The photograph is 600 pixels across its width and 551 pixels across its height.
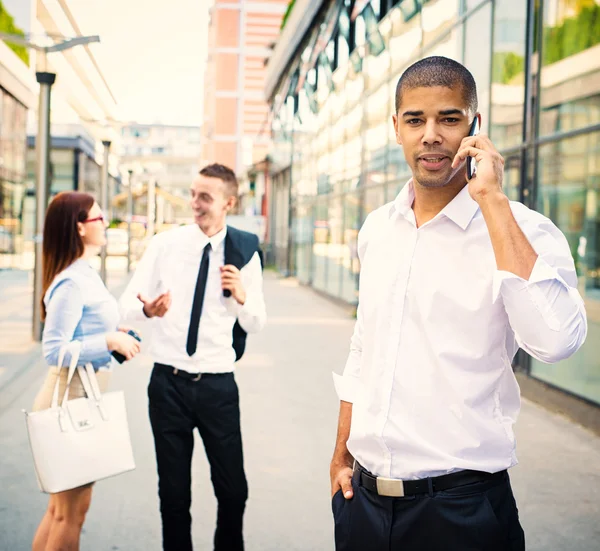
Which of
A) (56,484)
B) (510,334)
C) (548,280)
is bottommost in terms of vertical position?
(56,484)

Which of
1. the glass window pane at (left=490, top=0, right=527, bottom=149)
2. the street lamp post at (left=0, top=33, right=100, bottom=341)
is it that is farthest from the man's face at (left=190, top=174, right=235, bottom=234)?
the street lamp post at (left=0, top=33, right=100, bottom=341)

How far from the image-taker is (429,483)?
2.01m

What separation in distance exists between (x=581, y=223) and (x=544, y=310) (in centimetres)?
669

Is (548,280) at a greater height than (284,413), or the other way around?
(548,280)

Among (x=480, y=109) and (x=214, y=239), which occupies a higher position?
(x=480, y=109)

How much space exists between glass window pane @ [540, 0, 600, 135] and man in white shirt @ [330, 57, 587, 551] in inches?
239

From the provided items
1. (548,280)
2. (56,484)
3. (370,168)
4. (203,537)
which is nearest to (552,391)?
(203,537)

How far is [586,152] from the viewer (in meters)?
7.79

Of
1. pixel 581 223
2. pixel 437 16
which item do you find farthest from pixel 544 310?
pixel 437 16

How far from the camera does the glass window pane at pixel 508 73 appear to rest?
9.18 m

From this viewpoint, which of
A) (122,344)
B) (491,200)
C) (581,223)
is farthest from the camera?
(581,223)

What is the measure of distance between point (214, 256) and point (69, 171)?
42795 mm

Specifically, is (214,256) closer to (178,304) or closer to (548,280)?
(178,304)

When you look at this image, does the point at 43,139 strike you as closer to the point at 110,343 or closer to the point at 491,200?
the point at 110,343
